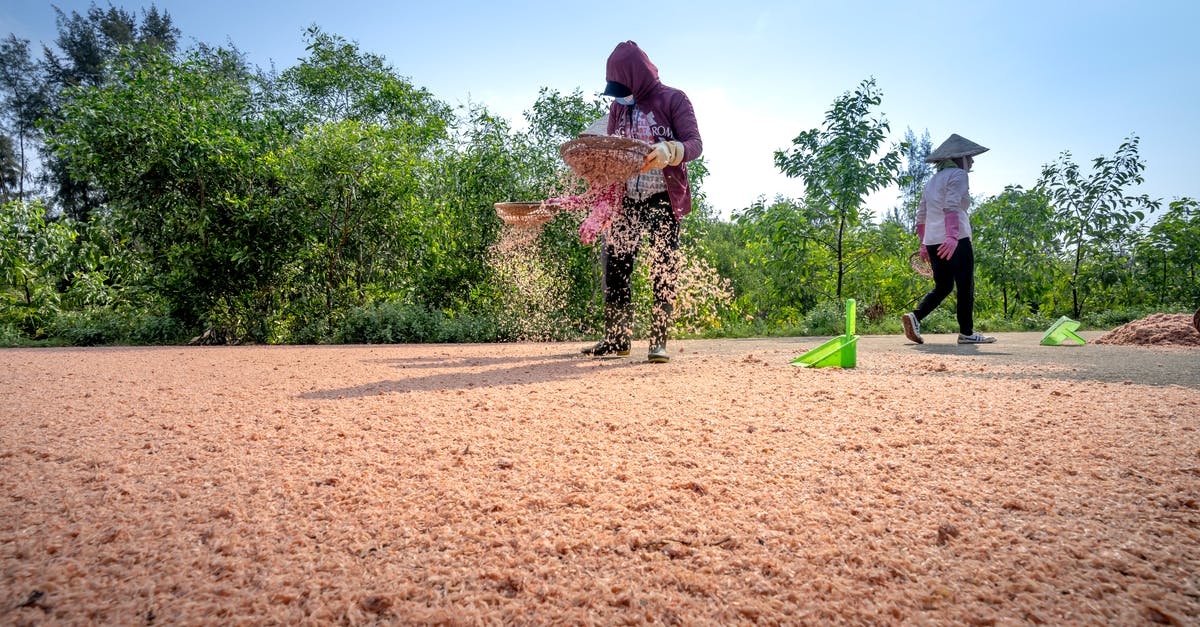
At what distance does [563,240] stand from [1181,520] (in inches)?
242

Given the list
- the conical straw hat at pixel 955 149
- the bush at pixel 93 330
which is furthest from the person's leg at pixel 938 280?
the bush at pixel 93 330

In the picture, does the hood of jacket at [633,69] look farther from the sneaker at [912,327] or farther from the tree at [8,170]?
the tree at [8,170]

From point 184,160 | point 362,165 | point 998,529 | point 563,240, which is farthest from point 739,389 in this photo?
point 184,160

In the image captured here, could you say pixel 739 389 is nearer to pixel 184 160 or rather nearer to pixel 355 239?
pixel 355 239

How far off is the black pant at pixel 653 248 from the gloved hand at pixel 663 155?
45cm

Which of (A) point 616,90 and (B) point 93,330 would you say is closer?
(A) point 616,90

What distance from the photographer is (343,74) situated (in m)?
12.4

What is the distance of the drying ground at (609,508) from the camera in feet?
2.77

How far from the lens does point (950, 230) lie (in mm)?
5039

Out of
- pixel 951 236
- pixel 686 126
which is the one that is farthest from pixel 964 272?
pixel 686 126

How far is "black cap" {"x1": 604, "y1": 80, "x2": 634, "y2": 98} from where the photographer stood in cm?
383

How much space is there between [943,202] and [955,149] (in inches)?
22.9

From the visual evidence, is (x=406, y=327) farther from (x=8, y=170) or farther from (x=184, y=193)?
(x=8, y=170)

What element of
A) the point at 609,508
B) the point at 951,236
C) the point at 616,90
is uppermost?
the point at 616,90
